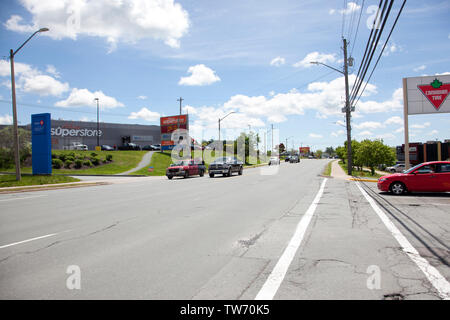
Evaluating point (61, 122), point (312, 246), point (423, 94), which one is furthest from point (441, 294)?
point (61, 122)

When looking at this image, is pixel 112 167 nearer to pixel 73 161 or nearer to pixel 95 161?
pixel 95 161

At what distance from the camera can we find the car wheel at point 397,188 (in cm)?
1502

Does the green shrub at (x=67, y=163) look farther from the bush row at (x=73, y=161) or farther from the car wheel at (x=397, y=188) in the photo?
the car wheel at (x=397, y=188)

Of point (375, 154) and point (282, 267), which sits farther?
point (375, 154)

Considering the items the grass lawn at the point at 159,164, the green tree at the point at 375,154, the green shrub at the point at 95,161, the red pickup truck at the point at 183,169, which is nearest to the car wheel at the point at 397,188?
the red pickup truck at the point at 183,169

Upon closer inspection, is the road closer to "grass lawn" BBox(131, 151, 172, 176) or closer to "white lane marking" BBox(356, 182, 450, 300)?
"white lane marking" BBox(356, 182, 450, 300)

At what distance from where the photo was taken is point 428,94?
87.2 ft

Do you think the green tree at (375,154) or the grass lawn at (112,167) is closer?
the green tree at (375,154)

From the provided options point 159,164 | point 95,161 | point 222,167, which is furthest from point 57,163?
point 222,167

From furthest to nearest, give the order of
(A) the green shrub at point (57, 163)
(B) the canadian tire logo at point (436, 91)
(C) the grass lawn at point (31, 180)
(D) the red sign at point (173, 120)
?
1. (D) the red sign at point (173, 120)
2. (A) the green shrub at point (57, 163)
3. (B) the canadian tire logo at point (436, 91)
4. (C) the grass lawn at point (31, 180)

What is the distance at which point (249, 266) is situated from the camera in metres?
5.23

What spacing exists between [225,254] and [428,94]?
2735cm

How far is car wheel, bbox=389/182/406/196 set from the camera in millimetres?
15023

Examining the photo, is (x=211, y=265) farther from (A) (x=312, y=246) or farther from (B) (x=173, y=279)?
(A) (x=312, y=246)
